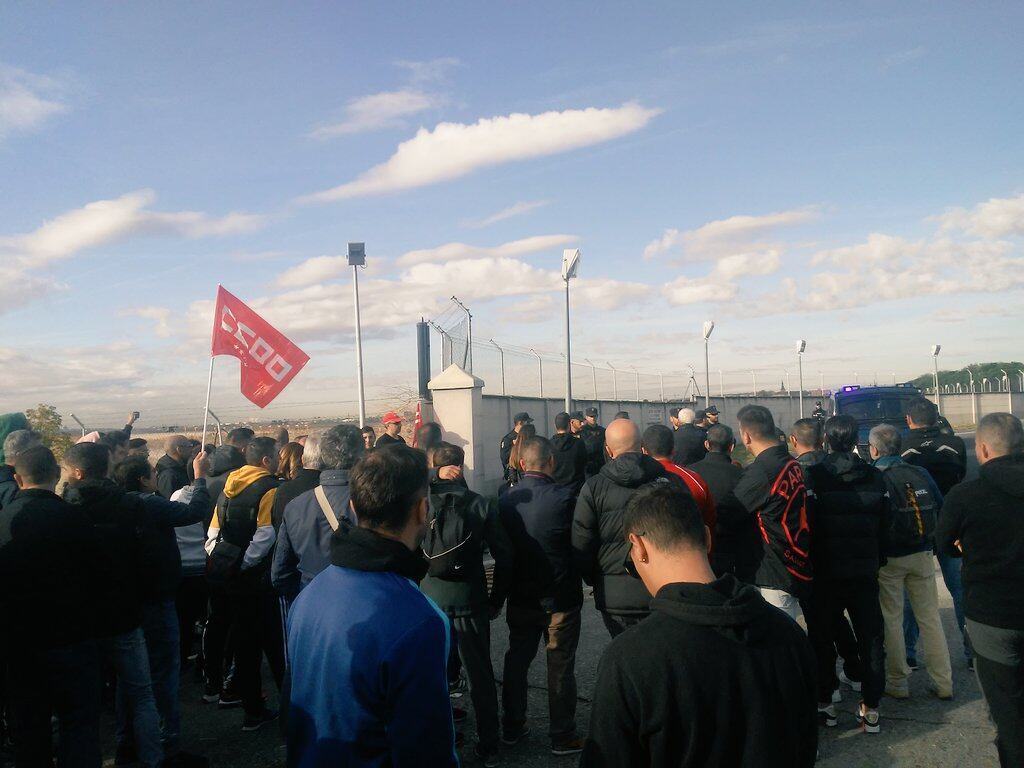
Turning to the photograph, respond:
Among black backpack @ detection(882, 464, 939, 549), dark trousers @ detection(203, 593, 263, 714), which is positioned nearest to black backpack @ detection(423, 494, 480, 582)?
dark trousers @ detection(203, 593, 263, 714)

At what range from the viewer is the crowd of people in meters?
1.88

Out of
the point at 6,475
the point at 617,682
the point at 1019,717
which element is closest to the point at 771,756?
the point at 617,682

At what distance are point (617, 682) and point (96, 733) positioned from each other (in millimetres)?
3427

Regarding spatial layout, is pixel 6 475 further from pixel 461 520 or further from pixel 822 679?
pixel 822 679

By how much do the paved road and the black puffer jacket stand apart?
3.28ft

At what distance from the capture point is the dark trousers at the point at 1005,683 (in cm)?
352

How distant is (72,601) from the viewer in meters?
3.84

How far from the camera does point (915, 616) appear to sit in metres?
5.41

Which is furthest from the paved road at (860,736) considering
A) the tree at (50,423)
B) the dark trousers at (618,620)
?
the tree at (50,423)

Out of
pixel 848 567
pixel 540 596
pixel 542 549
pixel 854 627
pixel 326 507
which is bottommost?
pixel 854 627

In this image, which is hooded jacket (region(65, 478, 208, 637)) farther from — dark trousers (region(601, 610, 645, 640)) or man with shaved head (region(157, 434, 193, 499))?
dark trousers (region(601, 610, 645, 640))

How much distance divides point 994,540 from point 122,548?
15.3 feet

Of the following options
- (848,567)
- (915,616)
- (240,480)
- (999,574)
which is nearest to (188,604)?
(240,480)

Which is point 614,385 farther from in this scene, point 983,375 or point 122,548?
point 983,375
